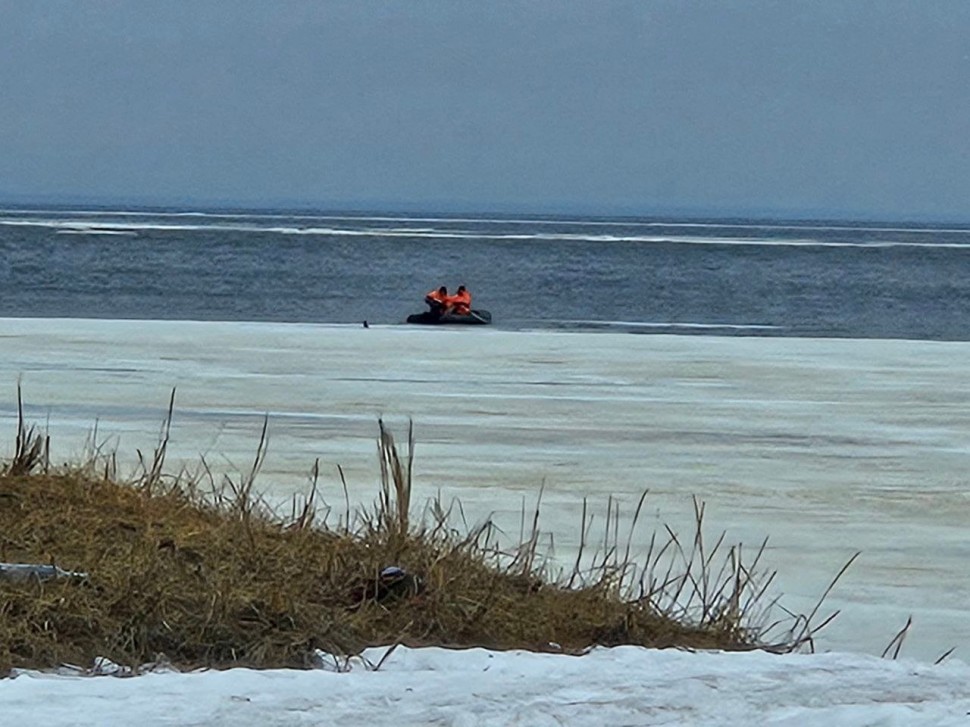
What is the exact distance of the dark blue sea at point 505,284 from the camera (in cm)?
4072

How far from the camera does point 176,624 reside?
620cm

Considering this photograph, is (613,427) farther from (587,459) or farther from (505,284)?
(505,284)

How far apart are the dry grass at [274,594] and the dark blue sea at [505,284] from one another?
27998 millimetres

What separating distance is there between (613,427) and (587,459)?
2177mm

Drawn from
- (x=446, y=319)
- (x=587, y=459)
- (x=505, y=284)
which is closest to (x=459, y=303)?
(x=446, y=319)

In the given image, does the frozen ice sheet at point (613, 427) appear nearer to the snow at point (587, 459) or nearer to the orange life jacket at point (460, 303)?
the snow at point (587, 459)

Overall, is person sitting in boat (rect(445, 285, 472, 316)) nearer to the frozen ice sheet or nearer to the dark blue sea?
the dark blue sea

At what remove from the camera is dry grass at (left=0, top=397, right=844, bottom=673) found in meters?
6.14

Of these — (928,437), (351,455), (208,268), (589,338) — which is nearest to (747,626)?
(351,455)

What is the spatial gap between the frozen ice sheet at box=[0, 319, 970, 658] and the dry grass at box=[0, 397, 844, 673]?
1.13 m

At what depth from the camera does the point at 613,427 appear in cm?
1548

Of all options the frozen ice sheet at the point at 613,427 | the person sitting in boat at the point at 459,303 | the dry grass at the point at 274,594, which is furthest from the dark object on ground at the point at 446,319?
the dry grass at the point at 274,594

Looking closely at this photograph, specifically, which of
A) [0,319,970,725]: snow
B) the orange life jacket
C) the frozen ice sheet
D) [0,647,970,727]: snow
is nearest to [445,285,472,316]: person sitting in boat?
the orange life jacket

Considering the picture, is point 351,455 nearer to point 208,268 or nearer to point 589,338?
point 589,338
